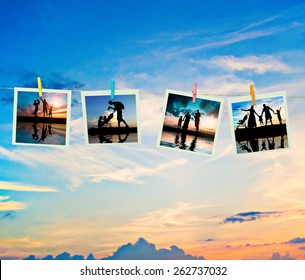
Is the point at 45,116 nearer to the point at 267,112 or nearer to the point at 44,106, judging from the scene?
the point at 44,106

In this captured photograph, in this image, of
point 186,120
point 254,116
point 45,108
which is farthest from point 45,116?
point 254,116

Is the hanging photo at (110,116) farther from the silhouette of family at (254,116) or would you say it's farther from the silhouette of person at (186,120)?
the silhouette of family at (254,116)

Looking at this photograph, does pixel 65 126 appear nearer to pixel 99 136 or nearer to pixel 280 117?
pixel 99 136

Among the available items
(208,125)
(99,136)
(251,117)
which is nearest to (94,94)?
(99,136)

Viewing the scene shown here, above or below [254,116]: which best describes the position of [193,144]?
below

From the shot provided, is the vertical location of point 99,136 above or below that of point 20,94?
below
